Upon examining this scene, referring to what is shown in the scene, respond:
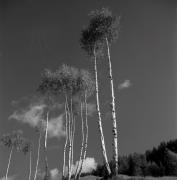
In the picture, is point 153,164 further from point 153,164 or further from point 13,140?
point 13,140

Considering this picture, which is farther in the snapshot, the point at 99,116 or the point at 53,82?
the point at 53,82

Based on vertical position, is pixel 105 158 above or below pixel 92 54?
below

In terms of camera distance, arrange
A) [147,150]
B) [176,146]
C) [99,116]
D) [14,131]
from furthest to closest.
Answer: [147,150] → [176,146] → [14,131] → [99,116]

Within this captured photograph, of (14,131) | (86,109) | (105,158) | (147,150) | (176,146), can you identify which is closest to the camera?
(105,158)

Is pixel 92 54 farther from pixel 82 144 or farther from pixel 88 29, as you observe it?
pixel 82 144

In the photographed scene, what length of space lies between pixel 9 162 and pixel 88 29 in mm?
54710

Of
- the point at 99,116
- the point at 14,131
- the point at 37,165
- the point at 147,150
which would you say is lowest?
the point at 99,116

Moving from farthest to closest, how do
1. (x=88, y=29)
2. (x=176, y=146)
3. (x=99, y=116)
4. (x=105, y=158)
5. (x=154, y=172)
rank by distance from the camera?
(x=176, y=146)
(x=154, y=172)
(x=88, y=29)
(x=99, y=116)
(x=105, y=158)

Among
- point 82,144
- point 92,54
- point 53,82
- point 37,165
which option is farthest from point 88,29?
point 37,165

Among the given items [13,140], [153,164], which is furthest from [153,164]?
[13,140]

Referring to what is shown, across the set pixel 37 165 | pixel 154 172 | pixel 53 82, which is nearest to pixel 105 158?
pixel 53 82

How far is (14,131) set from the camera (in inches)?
3228

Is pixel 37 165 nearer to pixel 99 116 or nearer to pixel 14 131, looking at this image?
pixel 14 131

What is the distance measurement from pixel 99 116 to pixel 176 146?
94760 millimetres
